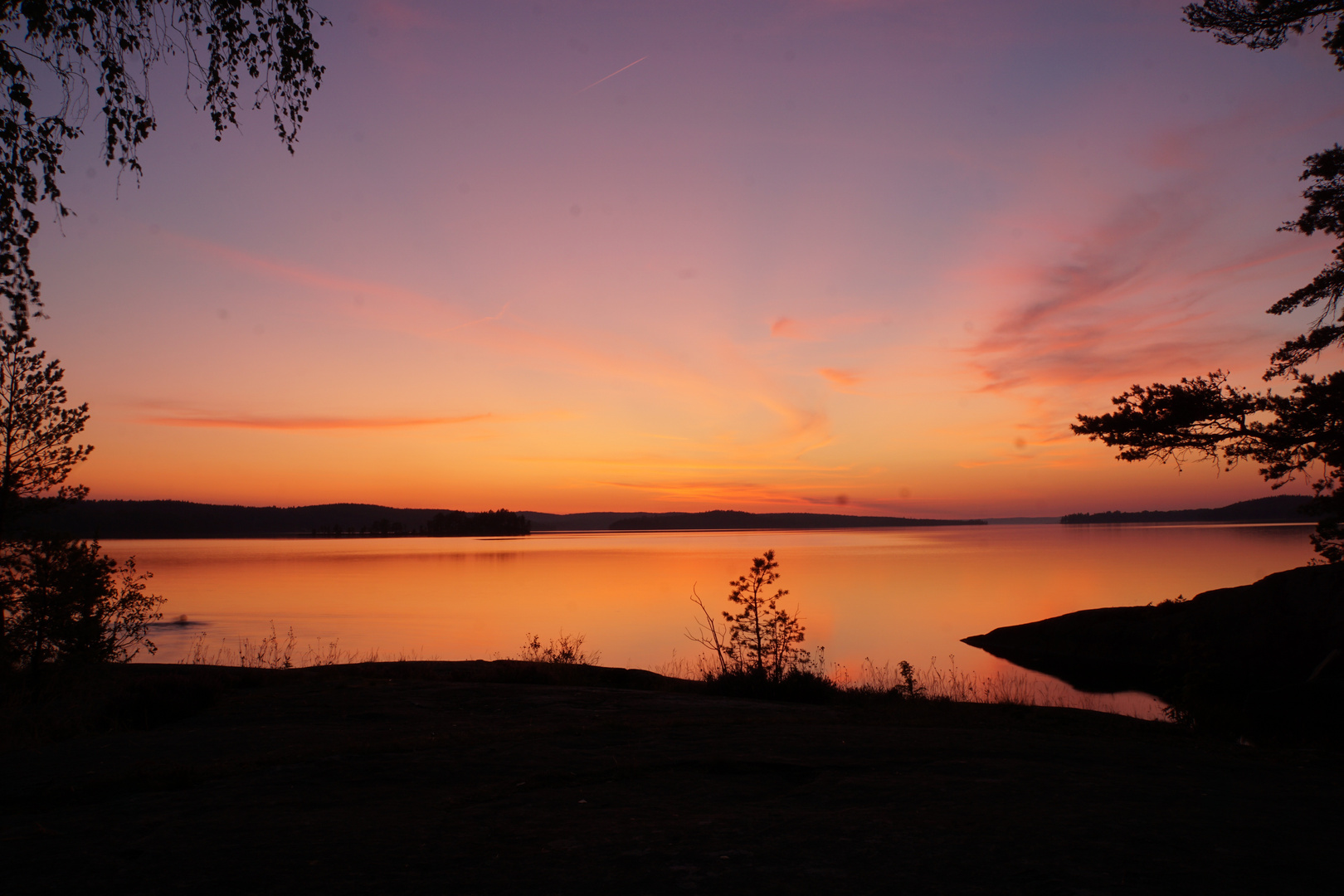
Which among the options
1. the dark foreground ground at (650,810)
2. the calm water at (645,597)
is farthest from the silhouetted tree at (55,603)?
the calm water at (645,597)

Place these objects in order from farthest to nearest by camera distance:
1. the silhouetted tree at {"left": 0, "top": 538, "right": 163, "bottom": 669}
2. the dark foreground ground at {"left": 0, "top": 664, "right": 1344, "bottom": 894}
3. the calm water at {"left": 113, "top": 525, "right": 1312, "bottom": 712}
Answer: the calm water at {"left": 113, "top": 525, "right": 1312, "bottom": 712} < the silhouetted tree at {"left": 0, "top": 538, "right": 163, "bottom": 669} < the dark foreground ground at {"left": 0, "top": 664, "right": 1344, "bottom": 894}

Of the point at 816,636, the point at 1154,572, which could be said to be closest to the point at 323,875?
the point at 816,636

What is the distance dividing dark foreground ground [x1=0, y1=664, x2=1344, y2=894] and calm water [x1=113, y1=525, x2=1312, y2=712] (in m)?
21.7

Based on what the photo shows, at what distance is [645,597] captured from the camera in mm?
60938

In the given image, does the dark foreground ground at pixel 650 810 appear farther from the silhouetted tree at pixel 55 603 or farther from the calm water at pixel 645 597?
the calm water at pixel 645 597

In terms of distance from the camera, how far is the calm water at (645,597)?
3794cm

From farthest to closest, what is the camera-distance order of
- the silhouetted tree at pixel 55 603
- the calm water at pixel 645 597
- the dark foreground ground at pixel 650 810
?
the calm water at pixel 645 597, the silhouetted tree at pixel 55 603, the dark foreground ground at pixel 650 810

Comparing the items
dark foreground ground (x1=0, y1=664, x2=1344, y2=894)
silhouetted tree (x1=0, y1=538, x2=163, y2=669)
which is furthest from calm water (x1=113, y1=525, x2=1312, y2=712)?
dark foreground ground (x1=0, y1=664, x2=1344, y2=894)

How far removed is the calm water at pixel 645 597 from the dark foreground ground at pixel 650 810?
21664 mm

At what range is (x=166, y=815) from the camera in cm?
512

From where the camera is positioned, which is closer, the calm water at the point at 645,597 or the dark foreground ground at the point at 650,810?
the dark foreground ground at the point at 650,810

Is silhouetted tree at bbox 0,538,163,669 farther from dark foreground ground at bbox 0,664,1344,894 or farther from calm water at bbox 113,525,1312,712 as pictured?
calm water at bbox 113,525,1312,712

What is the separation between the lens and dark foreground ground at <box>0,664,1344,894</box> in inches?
155

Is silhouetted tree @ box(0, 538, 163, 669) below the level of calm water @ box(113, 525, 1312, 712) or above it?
above
